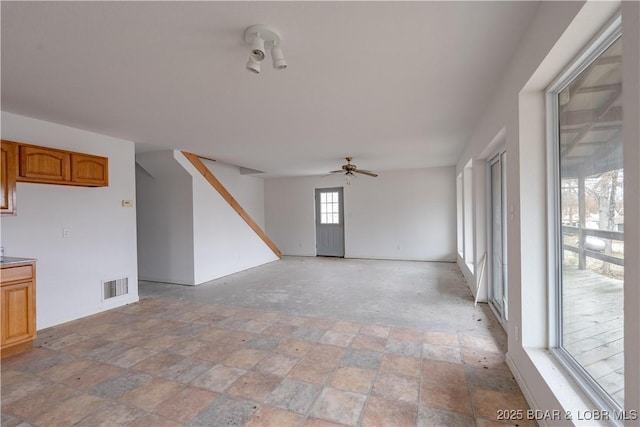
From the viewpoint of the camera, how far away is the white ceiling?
5.47ft

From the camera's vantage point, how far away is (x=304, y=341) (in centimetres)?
301

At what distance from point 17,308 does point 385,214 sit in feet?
23.6

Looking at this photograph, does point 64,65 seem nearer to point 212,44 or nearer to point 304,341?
point 212,44

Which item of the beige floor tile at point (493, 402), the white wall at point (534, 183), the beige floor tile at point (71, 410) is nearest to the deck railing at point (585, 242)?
the white wall at point (534, 183)

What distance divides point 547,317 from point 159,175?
20.5 ft

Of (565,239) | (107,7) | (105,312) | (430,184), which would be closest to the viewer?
(107,7)

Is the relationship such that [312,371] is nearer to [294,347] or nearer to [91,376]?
[294,347]

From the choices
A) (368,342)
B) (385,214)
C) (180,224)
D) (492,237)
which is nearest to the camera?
(368,342)

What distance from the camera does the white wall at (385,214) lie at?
297 inches

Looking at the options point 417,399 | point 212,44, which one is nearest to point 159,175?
point 212,44

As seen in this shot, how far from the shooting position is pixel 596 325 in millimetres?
1545

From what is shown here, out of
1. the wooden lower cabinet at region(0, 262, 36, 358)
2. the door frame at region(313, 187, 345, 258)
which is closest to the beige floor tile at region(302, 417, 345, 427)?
the wooden lower cabinet at region(0, 262, 36, 358)

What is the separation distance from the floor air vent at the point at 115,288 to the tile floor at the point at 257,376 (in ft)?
2.49

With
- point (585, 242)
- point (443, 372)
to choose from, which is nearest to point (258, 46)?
point (585, 242)
